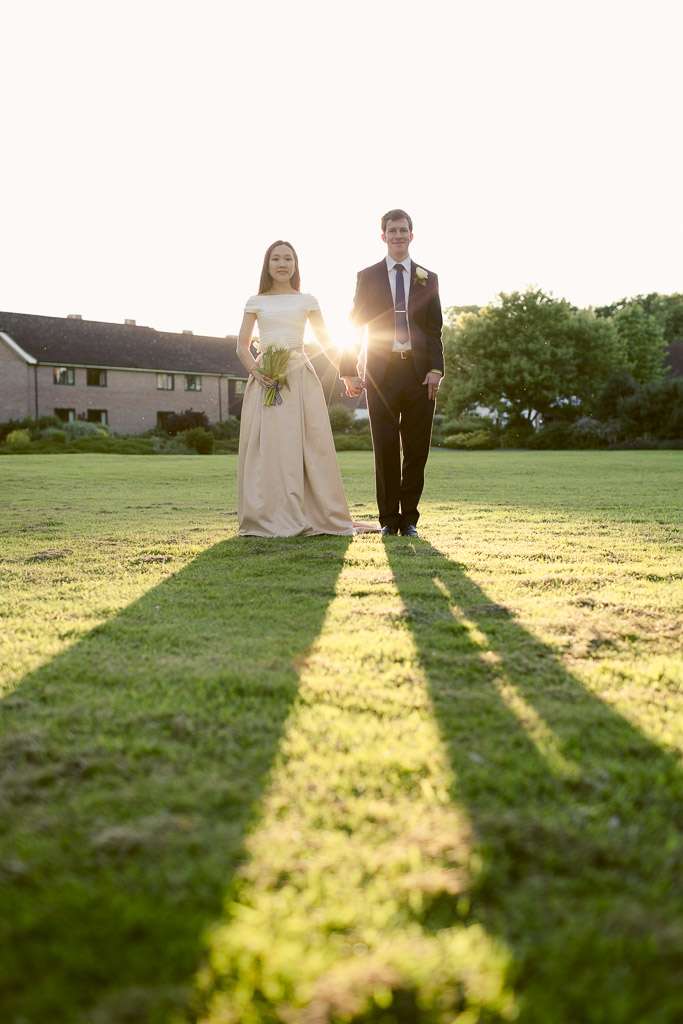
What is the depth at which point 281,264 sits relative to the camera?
718 centimetres

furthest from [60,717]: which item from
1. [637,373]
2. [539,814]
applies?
[637,373]

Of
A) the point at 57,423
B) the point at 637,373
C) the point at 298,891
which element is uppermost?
the point at 637,373

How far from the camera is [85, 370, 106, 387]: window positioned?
5022 cm

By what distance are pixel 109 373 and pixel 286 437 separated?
4645 cm

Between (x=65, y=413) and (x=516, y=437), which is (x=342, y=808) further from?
(x=65, y=413)

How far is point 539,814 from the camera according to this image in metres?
1.85

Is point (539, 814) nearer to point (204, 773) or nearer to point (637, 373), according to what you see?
point (204, 773)

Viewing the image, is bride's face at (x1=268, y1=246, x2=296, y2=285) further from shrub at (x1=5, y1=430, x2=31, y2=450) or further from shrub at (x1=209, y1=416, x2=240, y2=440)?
shrub at (x1=209, y1=416, x2=240, y2=440)

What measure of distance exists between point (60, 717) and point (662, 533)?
5.68 meters

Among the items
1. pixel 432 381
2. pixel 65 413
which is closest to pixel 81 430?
pixel 65 413

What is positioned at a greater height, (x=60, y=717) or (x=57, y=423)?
(x=57, y=423)

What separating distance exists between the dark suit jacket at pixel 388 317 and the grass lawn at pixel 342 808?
3173mm

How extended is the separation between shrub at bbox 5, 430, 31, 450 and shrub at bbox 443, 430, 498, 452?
1916 cm

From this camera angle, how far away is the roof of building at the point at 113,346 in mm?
49625
